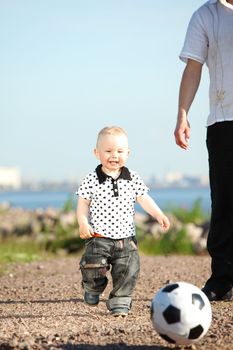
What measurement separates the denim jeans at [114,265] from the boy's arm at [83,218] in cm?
12

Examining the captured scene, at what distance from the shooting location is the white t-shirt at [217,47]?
19.4 ft

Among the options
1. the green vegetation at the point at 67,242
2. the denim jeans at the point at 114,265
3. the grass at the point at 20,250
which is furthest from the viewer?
the green vegetation at the point at 67,242

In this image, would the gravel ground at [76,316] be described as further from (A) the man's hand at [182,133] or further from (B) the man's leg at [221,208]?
(A) the man's hand at [182,133]

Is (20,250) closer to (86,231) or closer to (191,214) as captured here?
(191,214)

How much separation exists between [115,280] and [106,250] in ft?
0.75

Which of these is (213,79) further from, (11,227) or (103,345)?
(11,227)

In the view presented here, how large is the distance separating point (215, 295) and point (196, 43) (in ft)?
6.23

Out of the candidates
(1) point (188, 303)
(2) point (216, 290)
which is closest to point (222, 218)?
(2) point (216, 290)

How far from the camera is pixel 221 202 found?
616 centimetres

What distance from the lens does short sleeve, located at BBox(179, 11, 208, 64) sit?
5945 millimetres

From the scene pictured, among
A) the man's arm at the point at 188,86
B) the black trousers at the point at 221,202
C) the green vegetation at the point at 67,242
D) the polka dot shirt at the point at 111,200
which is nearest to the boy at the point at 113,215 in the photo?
the polka dot shirt at the point at 111,200

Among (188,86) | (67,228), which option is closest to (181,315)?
(188,86)

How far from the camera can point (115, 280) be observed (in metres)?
5.71

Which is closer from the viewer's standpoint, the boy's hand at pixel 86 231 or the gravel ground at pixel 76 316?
the gravel ground at pixel 76 316
